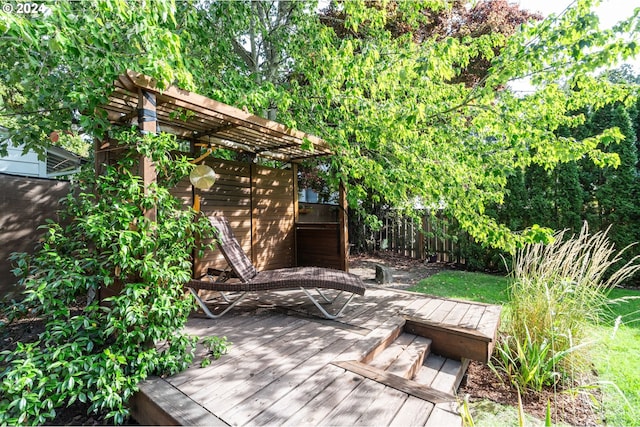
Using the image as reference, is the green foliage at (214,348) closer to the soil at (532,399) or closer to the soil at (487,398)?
the soil at (487,398)

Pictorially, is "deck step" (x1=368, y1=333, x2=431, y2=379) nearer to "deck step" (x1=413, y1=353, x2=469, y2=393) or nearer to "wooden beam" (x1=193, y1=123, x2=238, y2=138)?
"deck step" (x1=413, y1=353, x2=469, y2=393)

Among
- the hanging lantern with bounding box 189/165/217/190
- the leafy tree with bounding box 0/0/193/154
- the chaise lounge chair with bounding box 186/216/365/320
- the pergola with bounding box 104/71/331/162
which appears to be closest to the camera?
the leafy tree with bounding box 0/0/193/154

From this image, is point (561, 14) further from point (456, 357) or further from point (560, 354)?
point (456, 357)

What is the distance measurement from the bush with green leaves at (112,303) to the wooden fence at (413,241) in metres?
7.53

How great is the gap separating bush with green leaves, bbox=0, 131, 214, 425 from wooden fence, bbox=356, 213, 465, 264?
24.7 ft

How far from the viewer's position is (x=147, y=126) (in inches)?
103

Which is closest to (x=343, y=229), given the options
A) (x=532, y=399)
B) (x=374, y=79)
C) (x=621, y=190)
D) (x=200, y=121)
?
(x=374, y=79)

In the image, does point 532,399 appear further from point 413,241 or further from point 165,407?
point 413,241

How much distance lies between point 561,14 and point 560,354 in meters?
3.34

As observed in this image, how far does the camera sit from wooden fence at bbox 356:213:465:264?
9234 mm

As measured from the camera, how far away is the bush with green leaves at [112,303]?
76.6 inches

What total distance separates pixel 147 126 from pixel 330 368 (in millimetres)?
2529

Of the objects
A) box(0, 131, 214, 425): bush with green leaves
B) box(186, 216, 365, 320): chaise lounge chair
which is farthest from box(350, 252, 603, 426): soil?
box(0, 131, 214, 425): bush with green leaves

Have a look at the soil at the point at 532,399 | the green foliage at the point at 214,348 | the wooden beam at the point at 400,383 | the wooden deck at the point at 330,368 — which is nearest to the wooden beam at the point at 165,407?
the wooden deck at the point at 330,368
